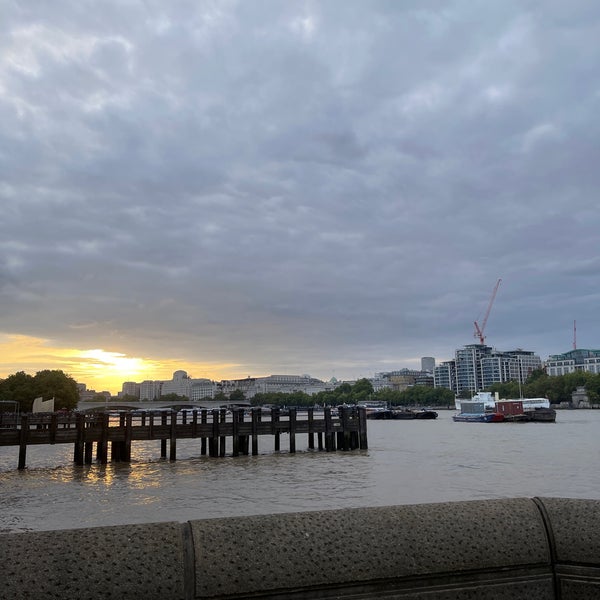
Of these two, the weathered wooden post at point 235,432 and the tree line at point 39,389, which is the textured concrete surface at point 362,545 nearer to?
the weathered wooden post at point 235,432

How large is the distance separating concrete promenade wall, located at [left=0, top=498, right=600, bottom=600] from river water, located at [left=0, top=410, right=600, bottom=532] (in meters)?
19.8

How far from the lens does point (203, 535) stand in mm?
2547

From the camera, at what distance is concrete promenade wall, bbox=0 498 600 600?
2340 mm

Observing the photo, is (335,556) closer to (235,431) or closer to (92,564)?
(92,564)

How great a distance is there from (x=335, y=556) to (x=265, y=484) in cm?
3038

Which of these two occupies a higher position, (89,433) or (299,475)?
(89,433)

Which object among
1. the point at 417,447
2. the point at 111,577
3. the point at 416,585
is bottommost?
the point at 417,447

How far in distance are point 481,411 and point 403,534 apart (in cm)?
12973

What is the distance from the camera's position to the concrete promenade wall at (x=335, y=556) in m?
2.34

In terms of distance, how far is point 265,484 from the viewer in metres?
31.7

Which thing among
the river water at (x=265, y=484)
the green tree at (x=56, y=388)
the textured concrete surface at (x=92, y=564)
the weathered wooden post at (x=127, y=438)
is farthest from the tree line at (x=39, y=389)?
the textured concrete surface at (x=92, y=564)

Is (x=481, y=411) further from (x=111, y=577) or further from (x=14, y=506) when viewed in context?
(x=111, y=577)

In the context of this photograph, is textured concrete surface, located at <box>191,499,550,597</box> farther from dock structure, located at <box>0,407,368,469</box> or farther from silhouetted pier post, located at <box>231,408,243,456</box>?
silhouetted pier post, located at <box>231,408,243,456</box>

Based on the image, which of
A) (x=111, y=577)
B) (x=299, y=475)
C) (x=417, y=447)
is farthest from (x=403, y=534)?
(x=417, y=447)
